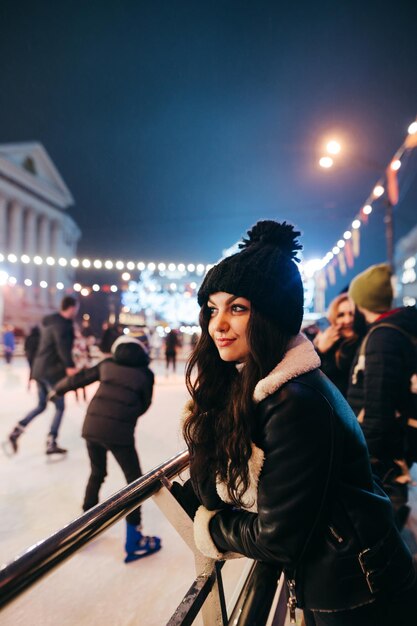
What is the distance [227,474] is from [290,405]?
0.27m

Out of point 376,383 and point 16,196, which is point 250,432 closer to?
point 376,383

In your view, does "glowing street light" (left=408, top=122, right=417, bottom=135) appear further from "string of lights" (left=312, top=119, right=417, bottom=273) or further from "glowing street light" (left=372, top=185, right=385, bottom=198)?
"glowing street light" (left=372, top=185, right=385, bottom=198)

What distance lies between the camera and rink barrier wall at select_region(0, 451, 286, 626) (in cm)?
81

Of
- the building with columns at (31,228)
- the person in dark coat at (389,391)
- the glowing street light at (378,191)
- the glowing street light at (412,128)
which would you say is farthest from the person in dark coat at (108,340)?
the building with columns at (31,228)

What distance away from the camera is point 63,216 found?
55219mm

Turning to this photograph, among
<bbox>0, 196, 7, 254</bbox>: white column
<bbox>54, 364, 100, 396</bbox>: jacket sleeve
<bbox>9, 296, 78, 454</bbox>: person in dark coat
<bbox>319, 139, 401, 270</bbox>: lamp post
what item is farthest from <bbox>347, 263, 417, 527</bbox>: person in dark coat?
<bbox>0, 196, 7, 254</bbox>: white column

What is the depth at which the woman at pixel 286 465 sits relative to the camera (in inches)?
36.7

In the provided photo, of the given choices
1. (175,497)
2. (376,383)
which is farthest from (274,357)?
(376,383)

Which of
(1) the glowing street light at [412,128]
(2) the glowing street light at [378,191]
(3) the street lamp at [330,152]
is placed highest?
(3) the street lamp at [330,152]

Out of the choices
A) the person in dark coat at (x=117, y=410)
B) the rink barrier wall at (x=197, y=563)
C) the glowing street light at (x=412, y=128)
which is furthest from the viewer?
the glowing street light at (x=412, y=128)

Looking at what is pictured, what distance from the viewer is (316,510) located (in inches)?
36.6

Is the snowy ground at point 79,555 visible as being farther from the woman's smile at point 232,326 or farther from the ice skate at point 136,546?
the woman's smile at point 232,326

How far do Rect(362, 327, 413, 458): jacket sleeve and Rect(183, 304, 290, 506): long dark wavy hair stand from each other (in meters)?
1.20

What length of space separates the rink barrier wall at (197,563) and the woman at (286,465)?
9 centimetres
